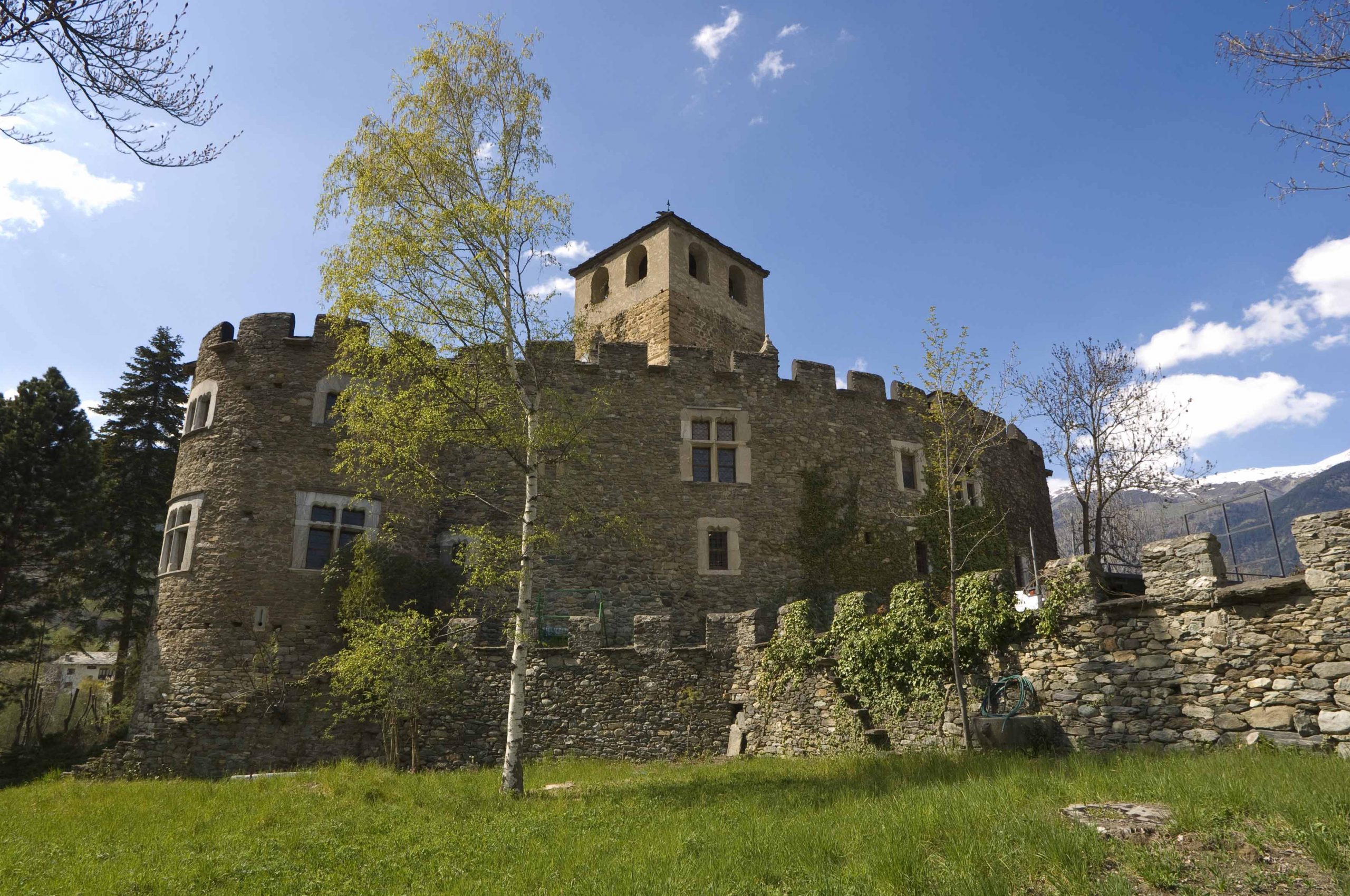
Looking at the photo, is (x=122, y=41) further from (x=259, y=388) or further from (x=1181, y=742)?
(x=259, y=388)

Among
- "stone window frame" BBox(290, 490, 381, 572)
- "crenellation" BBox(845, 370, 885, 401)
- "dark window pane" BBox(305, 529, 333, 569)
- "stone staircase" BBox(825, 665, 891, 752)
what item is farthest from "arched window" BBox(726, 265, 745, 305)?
"stone staircase" BBox(825, 665, 891, 752)

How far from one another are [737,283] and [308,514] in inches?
688

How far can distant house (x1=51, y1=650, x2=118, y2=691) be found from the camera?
39188 mm

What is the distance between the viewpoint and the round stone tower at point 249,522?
1577cm

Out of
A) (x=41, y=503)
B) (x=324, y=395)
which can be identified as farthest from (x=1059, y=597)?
(x=41, y=503)

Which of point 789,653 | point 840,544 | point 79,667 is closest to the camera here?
point 789,653

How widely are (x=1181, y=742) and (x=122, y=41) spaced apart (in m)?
11.9

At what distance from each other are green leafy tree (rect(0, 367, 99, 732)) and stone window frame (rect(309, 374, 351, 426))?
24.4ft

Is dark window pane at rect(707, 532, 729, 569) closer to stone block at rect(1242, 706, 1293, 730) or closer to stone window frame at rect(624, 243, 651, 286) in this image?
stone block at rect(1242, 706, 1293, 730)

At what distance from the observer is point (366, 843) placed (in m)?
7.92

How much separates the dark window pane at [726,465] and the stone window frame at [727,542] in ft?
3.50

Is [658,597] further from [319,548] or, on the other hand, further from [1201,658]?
[1201,658]

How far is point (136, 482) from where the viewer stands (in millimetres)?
23109

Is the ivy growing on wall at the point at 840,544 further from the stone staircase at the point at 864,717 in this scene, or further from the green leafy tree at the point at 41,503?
the green leafy tree at the point at 41,503
